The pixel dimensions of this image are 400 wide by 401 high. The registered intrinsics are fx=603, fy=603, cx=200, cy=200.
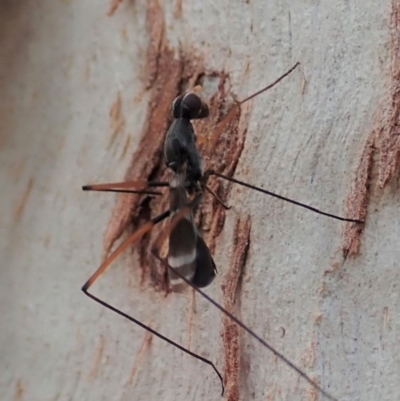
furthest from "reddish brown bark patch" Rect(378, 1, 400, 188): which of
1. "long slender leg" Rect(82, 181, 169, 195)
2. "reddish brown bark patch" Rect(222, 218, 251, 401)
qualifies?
"long slender leg" Rect(82, 181, 169, 195)

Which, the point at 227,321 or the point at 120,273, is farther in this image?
the point at 120,273

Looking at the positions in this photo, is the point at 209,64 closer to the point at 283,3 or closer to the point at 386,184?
the point at 283,3

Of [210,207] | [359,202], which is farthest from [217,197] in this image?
[359,202]

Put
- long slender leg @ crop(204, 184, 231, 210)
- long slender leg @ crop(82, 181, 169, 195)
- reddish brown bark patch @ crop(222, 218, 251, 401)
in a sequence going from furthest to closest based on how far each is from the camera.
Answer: long slender leg @ crop(82, 181, 169, 195) → long slender leg @ crop(204, 184, 231, 210) → reddish brown bark patch @ crop(222, 218, 251, 401)

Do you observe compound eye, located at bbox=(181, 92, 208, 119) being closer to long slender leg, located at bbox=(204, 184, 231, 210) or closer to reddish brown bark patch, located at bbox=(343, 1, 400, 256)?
long slender leg, located at bbox=(204, 184, 231, 210)

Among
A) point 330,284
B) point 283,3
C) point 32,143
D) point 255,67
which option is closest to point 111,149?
point 32,143

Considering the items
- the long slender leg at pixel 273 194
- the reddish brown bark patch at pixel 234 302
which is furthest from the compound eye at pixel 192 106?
the reddish brown bark patch at pixel 234 302
